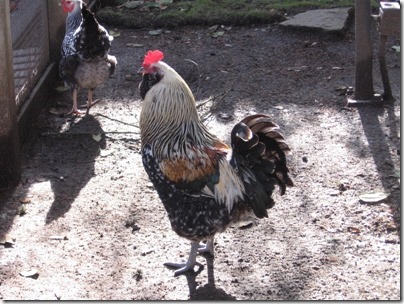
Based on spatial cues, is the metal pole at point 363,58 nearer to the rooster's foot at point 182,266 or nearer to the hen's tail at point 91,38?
the hen's tail at point 91,38

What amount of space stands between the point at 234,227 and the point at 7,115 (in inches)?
77.3

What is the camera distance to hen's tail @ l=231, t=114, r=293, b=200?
4.91m

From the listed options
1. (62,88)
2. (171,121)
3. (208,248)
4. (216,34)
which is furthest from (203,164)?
(216,34)

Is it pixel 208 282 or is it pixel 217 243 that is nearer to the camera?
pixel 208 282

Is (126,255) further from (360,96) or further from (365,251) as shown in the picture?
(360,96)

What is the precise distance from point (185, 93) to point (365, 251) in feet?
5.29

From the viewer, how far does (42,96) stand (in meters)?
7.88

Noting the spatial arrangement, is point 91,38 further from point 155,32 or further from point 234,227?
point 234,227

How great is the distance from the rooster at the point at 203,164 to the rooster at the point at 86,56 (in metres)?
2.47

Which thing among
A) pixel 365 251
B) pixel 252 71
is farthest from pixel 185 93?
pixel 252 71

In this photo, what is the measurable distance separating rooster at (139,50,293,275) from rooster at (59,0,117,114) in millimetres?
2474

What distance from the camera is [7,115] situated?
6176 mm

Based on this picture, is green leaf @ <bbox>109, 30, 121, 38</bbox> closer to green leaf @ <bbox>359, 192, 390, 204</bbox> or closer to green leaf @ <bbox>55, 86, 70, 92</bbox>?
green leaf @ <bbox>55, 86, 70, 92</bbox>

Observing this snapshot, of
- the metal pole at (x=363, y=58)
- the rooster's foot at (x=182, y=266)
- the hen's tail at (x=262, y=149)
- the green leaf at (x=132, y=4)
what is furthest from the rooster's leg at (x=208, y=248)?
the green leaf at (x=132, y=4)
